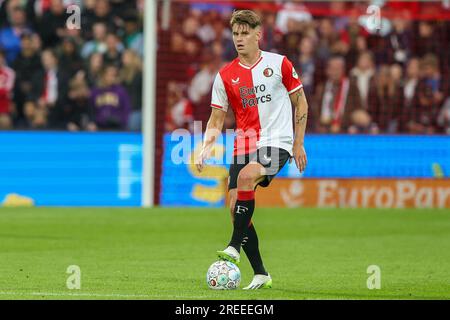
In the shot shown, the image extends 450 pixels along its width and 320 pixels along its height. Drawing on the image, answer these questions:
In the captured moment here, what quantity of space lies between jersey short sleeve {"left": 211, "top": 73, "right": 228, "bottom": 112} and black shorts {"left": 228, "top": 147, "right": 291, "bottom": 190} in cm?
51

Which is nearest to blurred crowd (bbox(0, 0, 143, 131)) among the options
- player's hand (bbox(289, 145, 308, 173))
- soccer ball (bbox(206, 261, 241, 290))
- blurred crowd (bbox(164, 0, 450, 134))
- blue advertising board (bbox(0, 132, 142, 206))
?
blue advertising board (bbox(0, 132, 142, 206))

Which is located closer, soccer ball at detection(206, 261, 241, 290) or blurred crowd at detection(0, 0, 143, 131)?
soccer ball at detection(206, 261, 241, 290)

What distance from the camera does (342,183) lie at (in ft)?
64.6

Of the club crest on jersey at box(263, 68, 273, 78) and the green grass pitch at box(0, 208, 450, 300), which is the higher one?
the club crest on jersey at box(263, 68, 273, 78)

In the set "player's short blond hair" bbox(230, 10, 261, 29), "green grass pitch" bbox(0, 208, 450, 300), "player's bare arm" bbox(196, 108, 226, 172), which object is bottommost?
"green grass pitch" bbox(0, 208, 450, 300)

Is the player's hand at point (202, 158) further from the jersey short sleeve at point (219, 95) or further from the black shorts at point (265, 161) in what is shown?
the jersey short sleeve at point (219, 95)

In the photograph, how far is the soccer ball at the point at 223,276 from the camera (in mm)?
9258

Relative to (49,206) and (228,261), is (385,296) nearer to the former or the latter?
(228,261)

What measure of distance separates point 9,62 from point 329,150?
19.9 feet

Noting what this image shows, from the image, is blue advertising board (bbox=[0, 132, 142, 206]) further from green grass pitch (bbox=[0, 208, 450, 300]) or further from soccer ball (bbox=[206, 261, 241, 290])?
soccer ball (bbox=[206, 261, 241, 290])

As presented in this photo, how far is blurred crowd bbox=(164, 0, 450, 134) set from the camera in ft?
67.3

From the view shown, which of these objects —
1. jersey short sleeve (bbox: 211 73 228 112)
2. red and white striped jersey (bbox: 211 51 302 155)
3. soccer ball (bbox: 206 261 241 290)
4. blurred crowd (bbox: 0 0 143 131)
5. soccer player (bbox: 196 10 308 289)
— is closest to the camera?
soccer ball (bbox: 206 261 241 290)

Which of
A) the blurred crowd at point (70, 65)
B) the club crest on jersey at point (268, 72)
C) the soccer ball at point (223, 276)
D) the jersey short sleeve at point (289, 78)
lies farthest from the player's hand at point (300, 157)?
the blurred crowd at point (70, 65)
